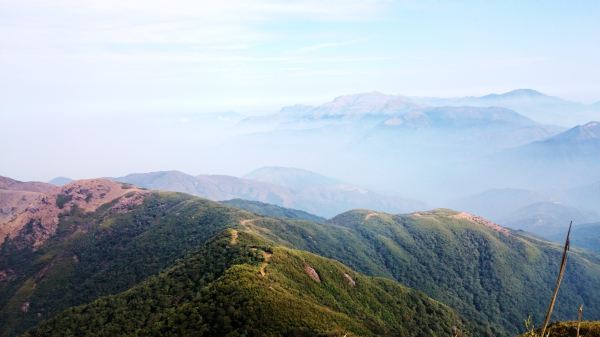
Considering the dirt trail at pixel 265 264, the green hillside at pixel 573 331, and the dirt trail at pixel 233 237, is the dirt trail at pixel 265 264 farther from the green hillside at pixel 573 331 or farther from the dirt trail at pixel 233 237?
the green hillside at pixel 573 331

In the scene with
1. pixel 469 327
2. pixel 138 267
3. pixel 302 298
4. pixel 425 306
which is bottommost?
pixel 469 327

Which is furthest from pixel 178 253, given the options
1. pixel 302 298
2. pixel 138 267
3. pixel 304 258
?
pixel 302 298

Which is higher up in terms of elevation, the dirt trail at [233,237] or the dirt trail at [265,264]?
the dirt trail at [233,237]

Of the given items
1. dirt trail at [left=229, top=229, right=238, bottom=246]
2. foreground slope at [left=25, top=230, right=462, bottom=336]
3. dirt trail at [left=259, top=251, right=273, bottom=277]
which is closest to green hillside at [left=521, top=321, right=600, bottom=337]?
foreground slope at [left=25, top=230, right=462, bottom=336]

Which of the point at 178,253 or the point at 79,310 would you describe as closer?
the point at 79,310

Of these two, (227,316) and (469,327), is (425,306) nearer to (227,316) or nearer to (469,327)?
(469,327)

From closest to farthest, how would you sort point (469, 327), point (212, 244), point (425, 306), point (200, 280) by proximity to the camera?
point (200, 280), point (212, 244), point (425, 306), point (469, 327)

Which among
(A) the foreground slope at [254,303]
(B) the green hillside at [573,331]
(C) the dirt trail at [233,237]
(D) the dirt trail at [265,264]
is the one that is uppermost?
(B) the green hillside at [573,331]

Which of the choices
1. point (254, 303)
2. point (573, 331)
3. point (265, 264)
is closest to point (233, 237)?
point (265, 264)

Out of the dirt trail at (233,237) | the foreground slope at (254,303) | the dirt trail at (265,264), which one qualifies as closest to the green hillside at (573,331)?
the foreground slope at (254,303)
